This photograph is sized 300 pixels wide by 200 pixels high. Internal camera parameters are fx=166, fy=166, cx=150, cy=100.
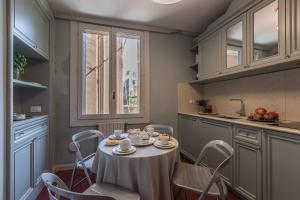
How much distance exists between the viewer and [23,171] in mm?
1694

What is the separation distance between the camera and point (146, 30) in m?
3.22

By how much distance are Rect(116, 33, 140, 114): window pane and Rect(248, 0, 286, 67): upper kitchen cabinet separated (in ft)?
6.40

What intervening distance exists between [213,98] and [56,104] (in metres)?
2.84

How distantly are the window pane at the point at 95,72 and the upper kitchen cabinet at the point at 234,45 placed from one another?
202 centimetres

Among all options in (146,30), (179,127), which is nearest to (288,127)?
(179,127)

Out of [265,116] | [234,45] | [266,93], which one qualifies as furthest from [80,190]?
[234,45]

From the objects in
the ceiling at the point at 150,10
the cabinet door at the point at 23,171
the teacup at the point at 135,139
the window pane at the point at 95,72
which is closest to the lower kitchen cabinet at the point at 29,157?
the cabinet door at the point at 23,171

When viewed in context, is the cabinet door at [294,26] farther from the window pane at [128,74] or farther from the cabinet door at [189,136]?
the window pane at [128,74]

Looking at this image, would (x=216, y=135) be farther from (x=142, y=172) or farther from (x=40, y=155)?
(x=40, y=155)

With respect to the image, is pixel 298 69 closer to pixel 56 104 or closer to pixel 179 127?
pixel 179 127

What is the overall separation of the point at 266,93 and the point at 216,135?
842 millimetres

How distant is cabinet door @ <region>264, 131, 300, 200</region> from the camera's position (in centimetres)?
139

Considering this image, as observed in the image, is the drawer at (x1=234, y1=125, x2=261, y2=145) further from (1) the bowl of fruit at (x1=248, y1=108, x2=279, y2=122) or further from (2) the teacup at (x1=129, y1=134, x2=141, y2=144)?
(2) the teacup at (x1=129, y1=134, x2=141, y2=144)

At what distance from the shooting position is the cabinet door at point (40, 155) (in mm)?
2036
